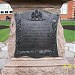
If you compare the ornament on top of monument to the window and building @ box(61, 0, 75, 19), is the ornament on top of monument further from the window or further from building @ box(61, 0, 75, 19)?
the window

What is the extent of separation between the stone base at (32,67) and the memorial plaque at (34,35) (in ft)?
0.47

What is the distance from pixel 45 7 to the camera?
7.84 meters

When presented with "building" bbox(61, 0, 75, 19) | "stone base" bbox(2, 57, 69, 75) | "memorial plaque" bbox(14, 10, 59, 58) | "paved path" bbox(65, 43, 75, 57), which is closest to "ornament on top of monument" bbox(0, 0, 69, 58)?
"memorial plaque" bbox(14, 10, 59, 58)

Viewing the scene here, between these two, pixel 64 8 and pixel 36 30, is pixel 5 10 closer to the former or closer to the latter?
pixel 64 8

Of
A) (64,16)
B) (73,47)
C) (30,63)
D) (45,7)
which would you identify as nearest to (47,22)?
(45,7)

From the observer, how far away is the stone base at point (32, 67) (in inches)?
304

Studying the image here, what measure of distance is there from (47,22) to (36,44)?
49 centimetres

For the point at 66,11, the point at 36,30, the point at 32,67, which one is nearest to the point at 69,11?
the point at 66,11

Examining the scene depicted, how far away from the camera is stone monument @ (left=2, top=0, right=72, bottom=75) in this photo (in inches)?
307

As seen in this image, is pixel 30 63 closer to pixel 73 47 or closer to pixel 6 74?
pixel 6 74

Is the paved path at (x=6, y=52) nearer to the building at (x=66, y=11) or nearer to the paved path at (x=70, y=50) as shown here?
the paved path at (x=70, y=50)

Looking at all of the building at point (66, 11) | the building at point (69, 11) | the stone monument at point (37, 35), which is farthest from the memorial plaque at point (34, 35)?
the building at point (69, 11)

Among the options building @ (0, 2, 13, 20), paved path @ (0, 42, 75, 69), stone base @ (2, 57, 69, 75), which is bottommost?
paved path @ (0, 42, 75, 69)

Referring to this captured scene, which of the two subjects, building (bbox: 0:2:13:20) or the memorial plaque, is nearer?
the memorial plaque
